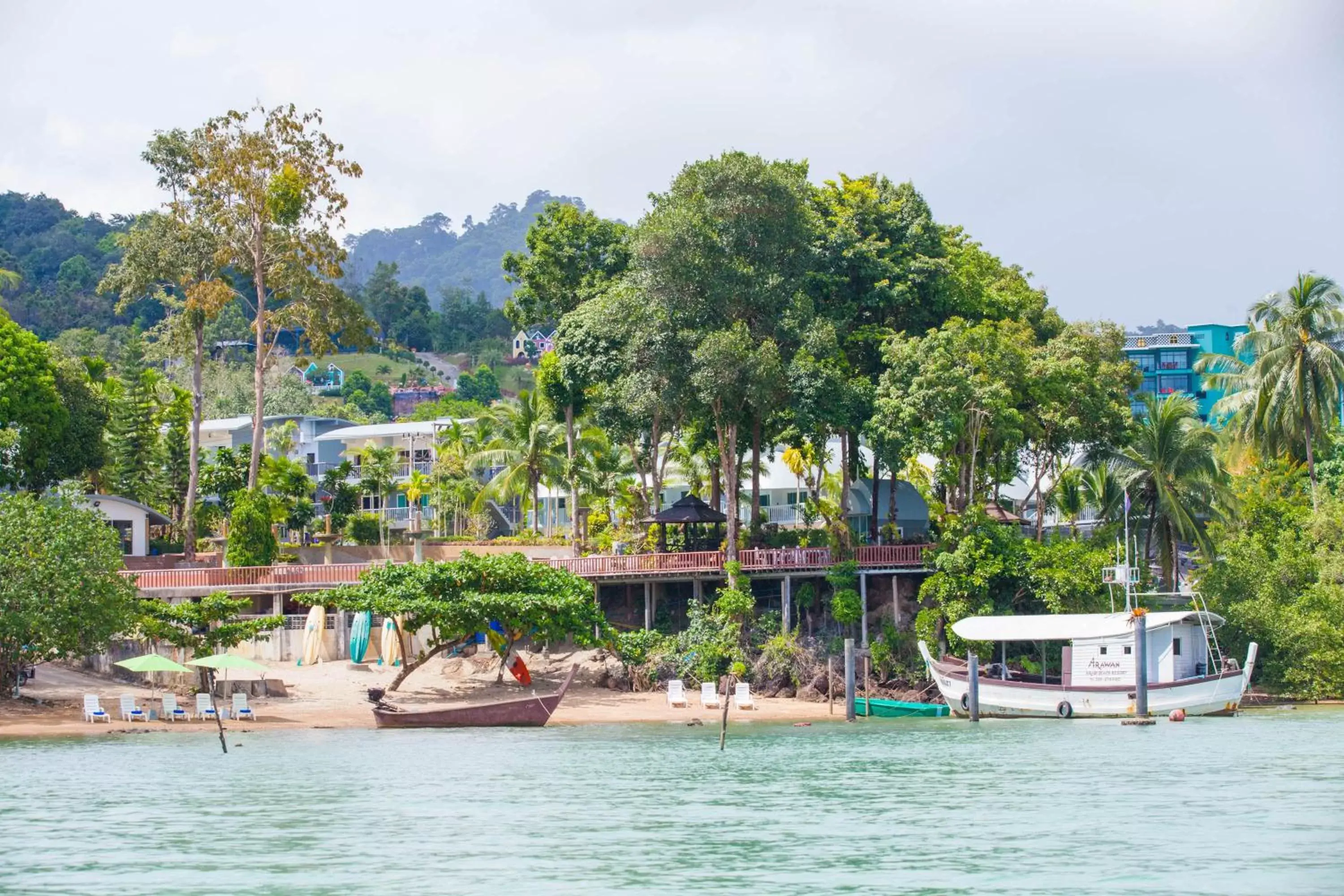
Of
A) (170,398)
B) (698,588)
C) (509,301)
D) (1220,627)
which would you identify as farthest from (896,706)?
(170,398)

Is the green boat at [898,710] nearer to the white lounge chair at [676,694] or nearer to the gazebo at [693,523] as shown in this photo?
the white lounge chair at [676,694]

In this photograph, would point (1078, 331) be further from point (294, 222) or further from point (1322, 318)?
point (294, 222)

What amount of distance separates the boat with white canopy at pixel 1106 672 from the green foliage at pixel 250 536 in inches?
865

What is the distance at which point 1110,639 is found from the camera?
152 ft

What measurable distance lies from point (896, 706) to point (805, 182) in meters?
17.2

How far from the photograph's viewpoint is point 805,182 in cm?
5369

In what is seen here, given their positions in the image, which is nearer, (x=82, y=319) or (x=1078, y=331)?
(x=1078, y=331)

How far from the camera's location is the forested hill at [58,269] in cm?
16500

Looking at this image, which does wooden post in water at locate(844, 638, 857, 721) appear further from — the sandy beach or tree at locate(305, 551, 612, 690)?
tree at locate(305, 551, 612, 690)

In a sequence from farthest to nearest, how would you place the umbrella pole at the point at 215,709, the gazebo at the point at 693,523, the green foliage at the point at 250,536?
the green foliage at the point at 250,536 < the gazebo at the point at 693,523 < the umbrella pole at the point at 215,709

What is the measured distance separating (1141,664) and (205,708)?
24944 millimetres

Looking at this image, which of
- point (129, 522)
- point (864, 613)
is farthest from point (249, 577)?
point (864, 613)

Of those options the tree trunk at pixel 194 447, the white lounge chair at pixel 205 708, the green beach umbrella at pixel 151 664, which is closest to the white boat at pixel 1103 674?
the white lounge chair at pixel 205 708

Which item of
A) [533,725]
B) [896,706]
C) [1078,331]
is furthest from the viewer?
Result: [1078,331]
